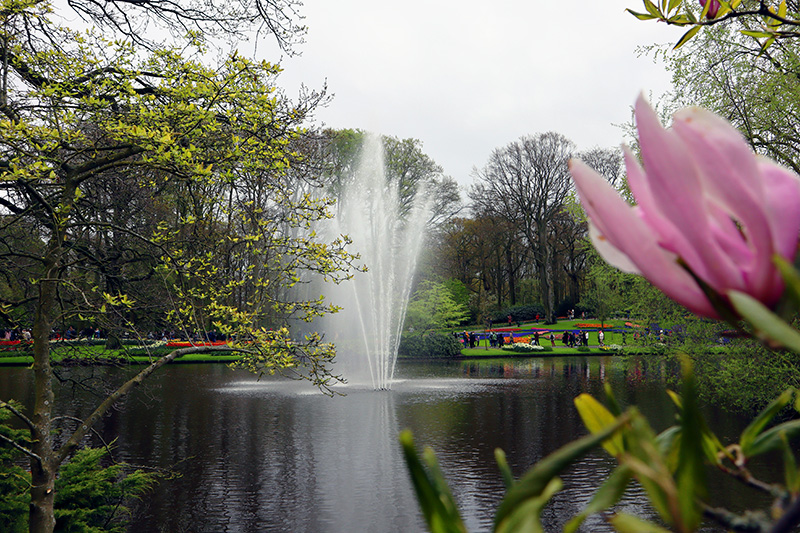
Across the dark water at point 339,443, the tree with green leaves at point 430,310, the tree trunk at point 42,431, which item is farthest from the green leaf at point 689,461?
the tree with green leaves at point 430,310

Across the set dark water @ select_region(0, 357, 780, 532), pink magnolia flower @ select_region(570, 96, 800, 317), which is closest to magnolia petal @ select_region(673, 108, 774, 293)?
pink magnolia flower @ select_region(570, 96, 800, 317)

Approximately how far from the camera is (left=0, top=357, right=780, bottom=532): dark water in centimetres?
1006

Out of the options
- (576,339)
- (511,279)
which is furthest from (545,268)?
(576,339)

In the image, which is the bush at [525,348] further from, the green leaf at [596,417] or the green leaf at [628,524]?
the green leaf at [628,524]

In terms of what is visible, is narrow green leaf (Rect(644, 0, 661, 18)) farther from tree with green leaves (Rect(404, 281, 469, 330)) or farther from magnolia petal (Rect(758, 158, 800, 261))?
tree with green leaves (Rect(404, 281, 469, 330))

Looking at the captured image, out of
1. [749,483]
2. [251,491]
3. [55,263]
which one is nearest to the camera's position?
[749,483]

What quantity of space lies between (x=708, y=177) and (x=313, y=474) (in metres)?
12.6

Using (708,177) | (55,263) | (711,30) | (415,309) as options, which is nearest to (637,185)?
(708,177)

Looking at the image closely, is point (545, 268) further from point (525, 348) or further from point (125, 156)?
point (125, 156)

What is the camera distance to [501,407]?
19406mm

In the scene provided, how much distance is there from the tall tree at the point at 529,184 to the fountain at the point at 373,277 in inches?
280

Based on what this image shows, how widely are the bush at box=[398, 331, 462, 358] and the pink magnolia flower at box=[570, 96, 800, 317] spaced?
3629 centimetres

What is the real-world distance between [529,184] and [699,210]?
48953 mm

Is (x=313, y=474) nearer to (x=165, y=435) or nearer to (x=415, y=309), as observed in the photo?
(x=165, y=435)
